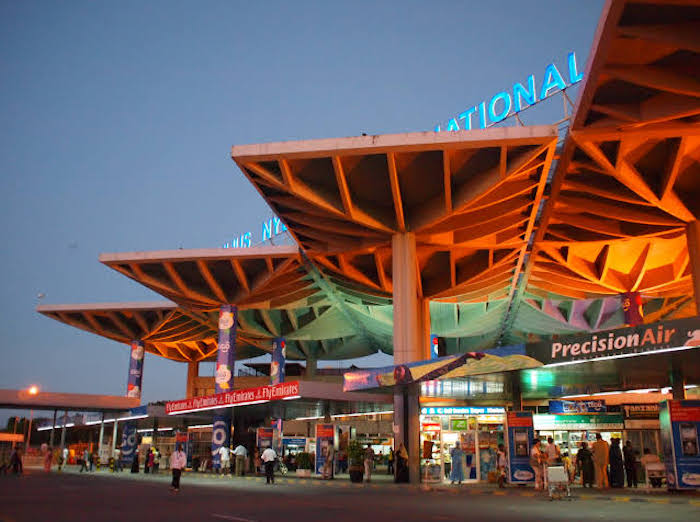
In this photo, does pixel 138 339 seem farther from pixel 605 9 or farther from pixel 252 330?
pixel 605 9

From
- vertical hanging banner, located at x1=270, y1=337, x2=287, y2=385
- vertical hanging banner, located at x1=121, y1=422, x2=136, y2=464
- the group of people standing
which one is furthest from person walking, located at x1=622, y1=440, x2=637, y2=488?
vertical hanging banner, located at x1=121, y1=422, x2=136, y2=464

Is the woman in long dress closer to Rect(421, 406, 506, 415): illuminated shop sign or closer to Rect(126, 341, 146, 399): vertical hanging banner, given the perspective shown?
Rect(421, 406, 506, 415): illuminated shop sign

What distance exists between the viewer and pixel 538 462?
20125 millimetres

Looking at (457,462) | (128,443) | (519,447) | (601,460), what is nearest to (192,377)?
(128,443)

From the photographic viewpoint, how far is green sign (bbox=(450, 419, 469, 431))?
2569cm

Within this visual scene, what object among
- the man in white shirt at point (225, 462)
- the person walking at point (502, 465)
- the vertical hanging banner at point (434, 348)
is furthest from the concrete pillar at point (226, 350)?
the person walking at point (502, 465)

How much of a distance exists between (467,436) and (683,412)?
866 cm

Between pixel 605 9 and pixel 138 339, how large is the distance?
164ft

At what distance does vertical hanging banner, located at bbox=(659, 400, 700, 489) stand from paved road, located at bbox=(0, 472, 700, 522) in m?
2.78

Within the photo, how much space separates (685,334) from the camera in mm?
15250

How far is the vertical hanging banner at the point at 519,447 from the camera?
22.2m

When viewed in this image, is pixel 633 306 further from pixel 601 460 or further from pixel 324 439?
pixel 324 439

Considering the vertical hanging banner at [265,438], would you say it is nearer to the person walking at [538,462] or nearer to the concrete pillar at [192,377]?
the person walking at [538,462]

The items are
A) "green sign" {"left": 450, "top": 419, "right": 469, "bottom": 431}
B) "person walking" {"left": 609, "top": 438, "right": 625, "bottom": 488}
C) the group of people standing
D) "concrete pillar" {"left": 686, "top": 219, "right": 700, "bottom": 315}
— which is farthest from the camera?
"concrete pillar" {"left": 686, "top": 219, "right": 700, "bottom": 315}
